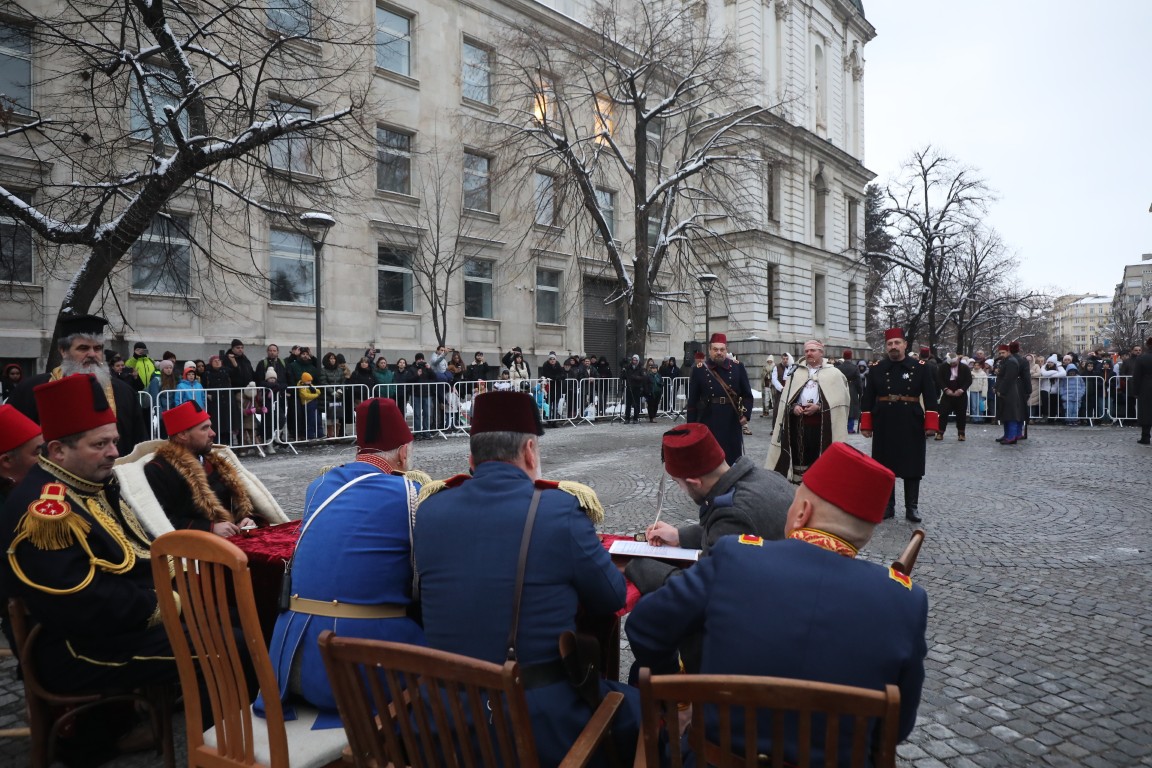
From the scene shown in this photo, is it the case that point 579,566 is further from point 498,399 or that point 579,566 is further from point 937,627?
point 937,627

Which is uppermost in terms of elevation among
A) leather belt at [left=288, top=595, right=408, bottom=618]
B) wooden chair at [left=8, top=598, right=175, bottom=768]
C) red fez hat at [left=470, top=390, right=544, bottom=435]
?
red fez hat at [left=470, top=390, right=544, bottom=435]

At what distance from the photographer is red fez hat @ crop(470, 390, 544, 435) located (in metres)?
2.72

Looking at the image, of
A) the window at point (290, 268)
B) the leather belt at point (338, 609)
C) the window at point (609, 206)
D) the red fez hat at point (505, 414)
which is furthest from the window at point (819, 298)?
the leather belt at point (338, 609)

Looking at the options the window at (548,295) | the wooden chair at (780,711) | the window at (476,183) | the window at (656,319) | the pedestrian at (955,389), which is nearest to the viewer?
the wooden chair at (780,711)

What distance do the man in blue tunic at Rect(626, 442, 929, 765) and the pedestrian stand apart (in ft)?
52.9

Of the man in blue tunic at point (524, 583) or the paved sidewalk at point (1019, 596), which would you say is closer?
the man in blue tunic at point (524, 583)

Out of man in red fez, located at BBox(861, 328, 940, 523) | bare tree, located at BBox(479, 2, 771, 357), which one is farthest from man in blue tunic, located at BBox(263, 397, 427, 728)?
bare tree, located at BBox(479, 2, 771, 357)

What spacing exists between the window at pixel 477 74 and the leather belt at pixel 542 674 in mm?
25426

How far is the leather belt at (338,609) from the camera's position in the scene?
2617 mm

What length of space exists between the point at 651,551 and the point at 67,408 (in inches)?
102

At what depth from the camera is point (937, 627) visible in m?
4.88

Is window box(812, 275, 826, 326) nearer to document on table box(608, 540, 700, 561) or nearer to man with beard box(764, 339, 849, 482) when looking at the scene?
man with beard box(764, 339, 849, 482)

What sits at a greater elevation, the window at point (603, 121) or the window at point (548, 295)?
the window at point (603, 121)

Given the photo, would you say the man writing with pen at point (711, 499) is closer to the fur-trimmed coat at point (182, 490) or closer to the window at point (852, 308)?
the fur-trimmed coat at point (182, 490)
